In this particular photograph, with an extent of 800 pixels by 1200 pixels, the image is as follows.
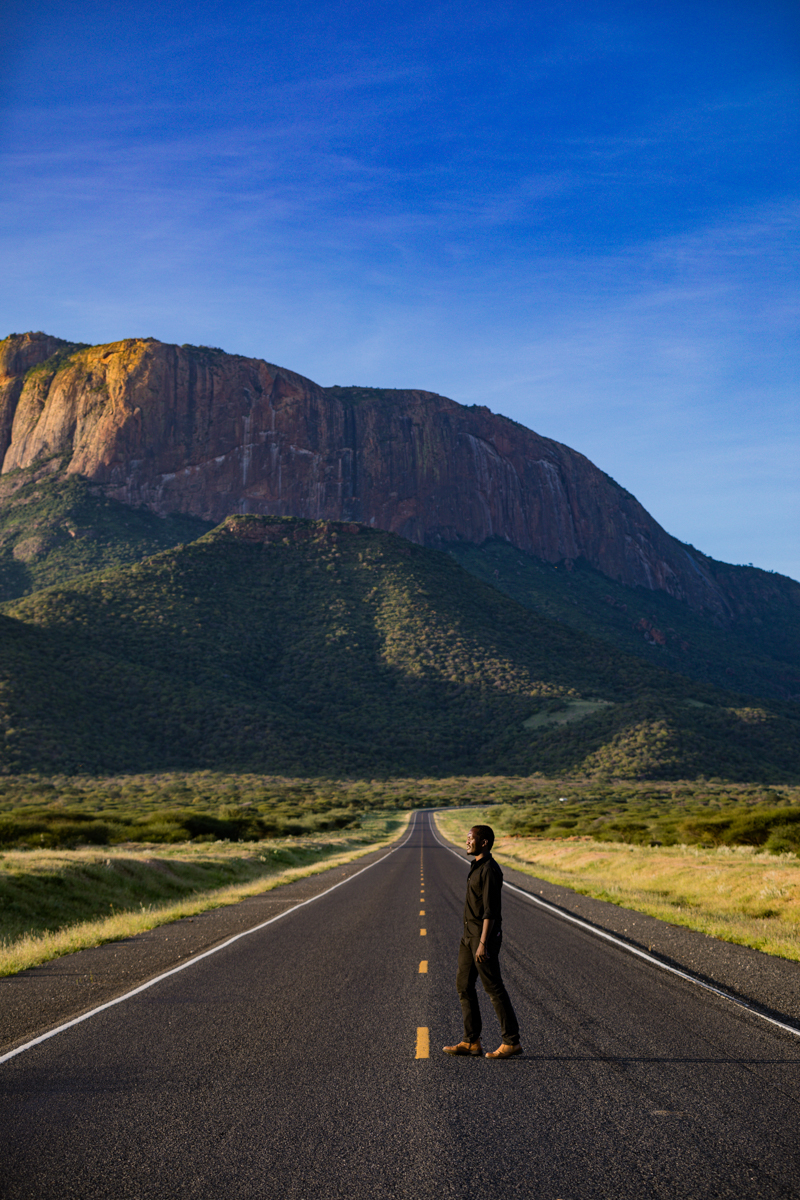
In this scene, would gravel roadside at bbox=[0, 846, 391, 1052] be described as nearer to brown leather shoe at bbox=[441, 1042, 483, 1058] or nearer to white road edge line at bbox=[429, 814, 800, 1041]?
brown leather shoe at bbox=[441, 1042, 483, 1058]

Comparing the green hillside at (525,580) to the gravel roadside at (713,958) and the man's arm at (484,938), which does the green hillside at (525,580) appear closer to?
the gravel roadside at (713,958)

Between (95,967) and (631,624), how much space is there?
14338 centimetres

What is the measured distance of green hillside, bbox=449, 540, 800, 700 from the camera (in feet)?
451

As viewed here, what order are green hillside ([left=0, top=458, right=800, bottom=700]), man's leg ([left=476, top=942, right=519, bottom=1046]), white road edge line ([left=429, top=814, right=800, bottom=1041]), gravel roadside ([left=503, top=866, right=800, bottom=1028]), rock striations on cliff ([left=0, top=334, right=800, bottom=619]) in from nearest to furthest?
man's leg ([left=476, top=942, right=519, bottom=1046]), white road edge line ([left=429, top=814, right=800, bottom=1041]), gravel roadside ([left=503, top=866, right=800, bottom=1028]), green hillside ([left=0, top=458, right=800, bottom=700]), rock striations on cliff ([left=0, top=334, right=800, bottom=619])

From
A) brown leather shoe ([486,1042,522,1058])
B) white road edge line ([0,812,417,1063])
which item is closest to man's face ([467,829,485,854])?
brown leather shoe ([486,1042,522,1058])

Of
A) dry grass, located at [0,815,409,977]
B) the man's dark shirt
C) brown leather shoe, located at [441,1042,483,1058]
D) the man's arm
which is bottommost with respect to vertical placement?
dry grass, located at [0,815,409,977]

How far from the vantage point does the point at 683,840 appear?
3812 centimetres

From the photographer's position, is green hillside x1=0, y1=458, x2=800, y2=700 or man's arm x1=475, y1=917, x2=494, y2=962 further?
green hillside x1=0, y1=458, x2=800, y2=700

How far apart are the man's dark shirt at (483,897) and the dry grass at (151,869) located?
25.6 ft

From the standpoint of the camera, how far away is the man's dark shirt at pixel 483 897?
7.16 metres

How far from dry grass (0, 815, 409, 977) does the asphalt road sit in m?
3.93

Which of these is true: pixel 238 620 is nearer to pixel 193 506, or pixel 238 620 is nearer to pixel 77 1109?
pixel 193 506

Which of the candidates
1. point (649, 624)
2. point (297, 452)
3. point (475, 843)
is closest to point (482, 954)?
point (475, 843)

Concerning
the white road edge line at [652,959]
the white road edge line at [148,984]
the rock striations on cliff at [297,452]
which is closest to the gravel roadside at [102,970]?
the white road edge line at [148,984]
